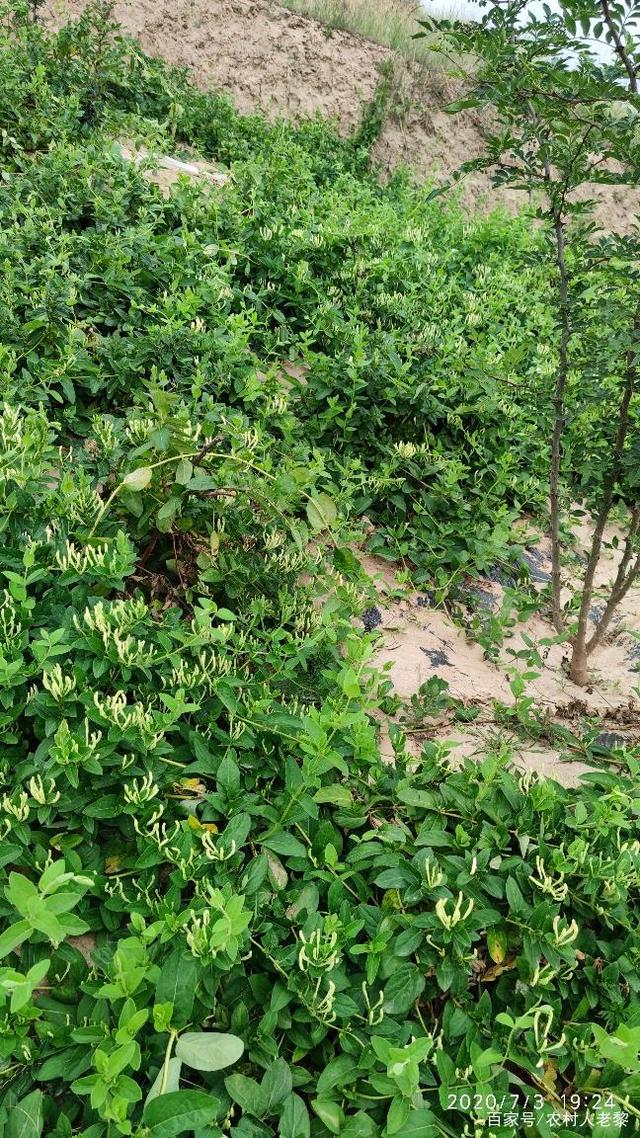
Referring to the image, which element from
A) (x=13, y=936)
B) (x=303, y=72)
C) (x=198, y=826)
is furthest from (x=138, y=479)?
(x=303, y=72)

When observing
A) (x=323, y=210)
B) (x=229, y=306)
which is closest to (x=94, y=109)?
(x=323, y=210)

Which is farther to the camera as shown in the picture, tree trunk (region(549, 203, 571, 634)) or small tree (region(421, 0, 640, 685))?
tree trunk (region(549, 203, 571, 634))

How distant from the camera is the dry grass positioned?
39.8 ft

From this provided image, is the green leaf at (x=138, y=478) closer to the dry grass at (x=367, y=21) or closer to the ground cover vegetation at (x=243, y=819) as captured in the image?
the ground cover vegetation at (x=243, y=819)

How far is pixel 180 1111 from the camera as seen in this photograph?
1.49 metres

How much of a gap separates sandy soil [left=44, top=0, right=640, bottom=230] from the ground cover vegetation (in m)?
8.98

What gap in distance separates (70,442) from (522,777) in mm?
2462

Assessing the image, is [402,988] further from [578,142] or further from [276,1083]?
[578,142]

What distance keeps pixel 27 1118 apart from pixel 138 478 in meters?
1.80

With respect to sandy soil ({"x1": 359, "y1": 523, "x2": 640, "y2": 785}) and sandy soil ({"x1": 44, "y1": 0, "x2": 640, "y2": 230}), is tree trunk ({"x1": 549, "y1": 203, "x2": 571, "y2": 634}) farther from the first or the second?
sandy soil ({"x1": 44, "y1": 0, "x2": 640, "y2": 230})

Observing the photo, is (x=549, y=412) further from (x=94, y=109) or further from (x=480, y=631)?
(x=94, y=109)

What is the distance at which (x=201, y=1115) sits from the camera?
1.48 m

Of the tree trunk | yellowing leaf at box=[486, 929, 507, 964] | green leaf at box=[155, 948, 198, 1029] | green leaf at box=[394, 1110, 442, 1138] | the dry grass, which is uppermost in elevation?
the dry grass

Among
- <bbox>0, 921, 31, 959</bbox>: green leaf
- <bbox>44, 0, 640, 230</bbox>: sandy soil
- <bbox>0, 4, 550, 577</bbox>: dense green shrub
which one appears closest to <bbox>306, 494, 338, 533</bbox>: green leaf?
<bbox>0, 4, 550, 577</bbox>: dense green shrub
